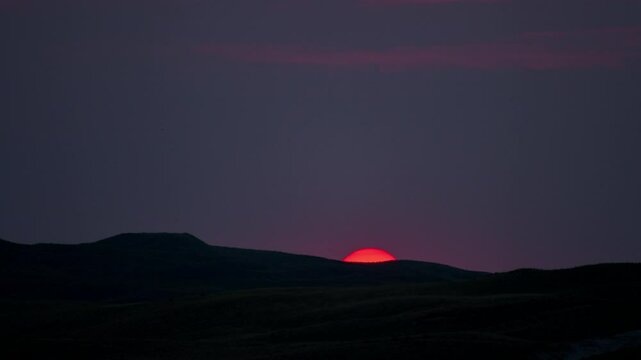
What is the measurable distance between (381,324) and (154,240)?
120570mm

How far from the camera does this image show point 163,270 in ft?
501

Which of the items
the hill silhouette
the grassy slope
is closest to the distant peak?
the hill silhouette

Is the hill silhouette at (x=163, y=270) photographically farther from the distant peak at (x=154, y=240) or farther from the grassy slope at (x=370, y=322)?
the grassy slope at (x=370, y=322)

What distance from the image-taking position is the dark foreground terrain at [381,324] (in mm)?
49656

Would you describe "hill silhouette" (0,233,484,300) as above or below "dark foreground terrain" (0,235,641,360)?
above

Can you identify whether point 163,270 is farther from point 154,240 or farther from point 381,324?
point 381,324

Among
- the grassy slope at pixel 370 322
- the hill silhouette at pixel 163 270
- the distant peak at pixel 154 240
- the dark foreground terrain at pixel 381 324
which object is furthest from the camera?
the distant peak at pixel 154 240

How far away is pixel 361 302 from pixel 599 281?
15.0 metres

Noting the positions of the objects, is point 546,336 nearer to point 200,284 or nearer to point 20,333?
point 20,333

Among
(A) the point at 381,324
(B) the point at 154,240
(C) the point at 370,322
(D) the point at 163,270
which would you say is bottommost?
(A) the point at 381,324

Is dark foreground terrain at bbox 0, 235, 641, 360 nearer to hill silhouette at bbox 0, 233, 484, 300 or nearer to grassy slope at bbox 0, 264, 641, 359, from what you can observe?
grassy slope at bbox 0, 264, 641, 359

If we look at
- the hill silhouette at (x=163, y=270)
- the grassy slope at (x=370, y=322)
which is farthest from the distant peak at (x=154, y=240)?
the grassy slope at (x=370, y=322)

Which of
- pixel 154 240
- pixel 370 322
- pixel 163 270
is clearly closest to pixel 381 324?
pixel 370 322

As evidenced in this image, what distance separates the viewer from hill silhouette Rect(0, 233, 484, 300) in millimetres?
134875
